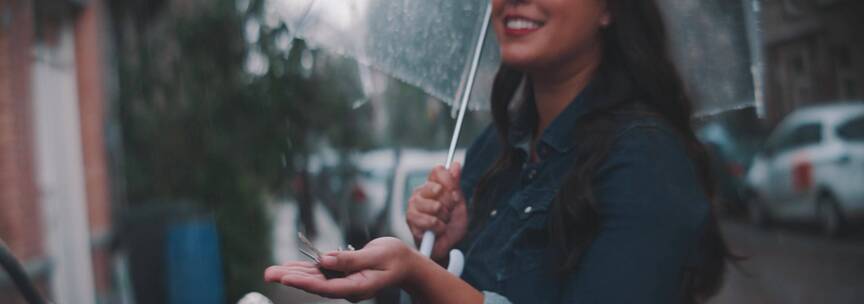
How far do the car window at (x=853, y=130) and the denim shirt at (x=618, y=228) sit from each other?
9.38 meters

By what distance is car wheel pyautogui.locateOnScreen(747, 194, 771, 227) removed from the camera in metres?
12.8

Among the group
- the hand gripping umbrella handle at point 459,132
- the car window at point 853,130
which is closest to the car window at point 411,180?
the car window at point 853,130

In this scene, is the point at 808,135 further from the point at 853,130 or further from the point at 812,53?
the point at 812,53

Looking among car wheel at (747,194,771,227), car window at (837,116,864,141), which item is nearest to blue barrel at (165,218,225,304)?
car window at (837,116,864,141)

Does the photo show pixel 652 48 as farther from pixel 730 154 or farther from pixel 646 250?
pixel 730 154

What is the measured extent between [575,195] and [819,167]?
32.5 feet

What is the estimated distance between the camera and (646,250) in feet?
4.58

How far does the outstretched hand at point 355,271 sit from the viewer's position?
4.03 feet

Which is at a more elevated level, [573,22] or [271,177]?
[573,22]

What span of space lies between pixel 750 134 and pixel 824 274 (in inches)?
327

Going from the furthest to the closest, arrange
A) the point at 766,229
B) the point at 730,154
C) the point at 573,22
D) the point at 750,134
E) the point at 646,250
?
the point at 750,134, the point at 730,154, the point at 766,229, the point at 573,22, the point at 646,250

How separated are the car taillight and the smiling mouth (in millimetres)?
8255

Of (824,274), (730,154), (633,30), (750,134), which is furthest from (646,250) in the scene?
(750,134)

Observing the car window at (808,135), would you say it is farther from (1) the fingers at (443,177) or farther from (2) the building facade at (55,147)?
(1) the fingers at (443,177)
